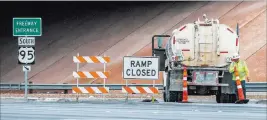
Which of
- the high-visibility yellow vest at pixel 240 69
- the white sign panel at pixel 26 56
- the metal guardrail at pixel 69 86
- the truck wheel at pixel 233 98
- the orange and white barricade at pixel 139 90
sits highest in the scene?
the white sign panel at pixel 26 56

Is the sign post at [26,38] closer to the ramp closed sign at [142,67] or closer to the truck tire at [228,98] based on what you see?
the ramp closed sign at [142,67]

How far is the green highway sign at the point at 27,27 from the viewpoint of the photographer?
28.6 meters

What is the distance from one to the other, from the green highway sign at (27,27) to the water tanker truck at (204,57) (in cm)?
509

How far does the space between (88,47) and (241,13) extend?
7415 millimetres

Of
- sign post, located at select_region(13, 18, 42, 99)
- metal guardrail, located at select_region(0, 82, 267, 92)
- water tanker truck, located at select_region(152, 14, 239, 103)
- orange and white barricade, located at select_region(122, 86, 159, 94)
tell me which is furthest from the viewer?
sign post, located at select_region(13, 18, 42, 99)

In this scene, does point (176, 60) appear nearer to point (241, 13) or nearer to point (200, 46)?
point (200, 46)

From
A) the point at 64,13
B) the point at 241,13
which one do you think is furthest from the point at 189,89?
the point at 64,13

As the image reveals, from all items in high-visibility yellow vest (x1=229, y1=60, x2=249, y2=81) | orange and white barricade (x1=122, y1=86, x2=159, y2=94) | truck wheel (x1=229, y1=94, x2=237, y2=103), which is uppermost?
high-visibility yellow vest (x1=229, y1=60, x2=249, y2=81)

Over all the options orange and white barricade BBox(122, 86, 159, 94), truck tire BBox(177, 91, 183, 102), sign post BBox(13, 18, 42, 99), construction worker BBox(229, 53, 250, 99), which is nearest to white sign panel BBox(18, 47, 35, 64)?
sign post BBox(13, 18, 42, 99)

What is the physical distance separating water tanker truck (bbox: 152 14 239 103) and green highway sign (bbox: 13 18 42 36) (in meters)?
5.09

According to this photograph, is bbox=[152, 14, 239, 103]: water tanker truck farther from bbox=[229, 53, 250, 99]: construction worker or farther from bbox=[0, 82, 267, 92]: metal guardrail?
bbox=[0, 82, 267, 92]: metal guardrail

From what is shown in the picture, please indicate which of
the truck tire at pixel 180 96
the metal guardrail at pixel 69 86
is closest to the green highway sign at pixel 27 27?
the metal guardrail at pixel 69 86

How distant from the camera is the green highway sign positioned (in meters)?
28.6

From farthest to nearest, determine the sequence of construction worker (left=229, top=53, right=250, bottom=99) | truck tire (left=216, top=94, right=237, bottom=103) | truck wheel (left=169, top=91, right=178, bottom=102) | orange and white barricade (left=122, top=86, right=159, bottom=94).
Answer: orange and white barricade (left=122, top=86, right=159, bottom=94), truck wheel (left=169, top=91, right=178, bottom=102), truck tire (left=216, top=94, right=237, bottom=103), construction worker (left=229, top=53, right=250, bottom=99)
